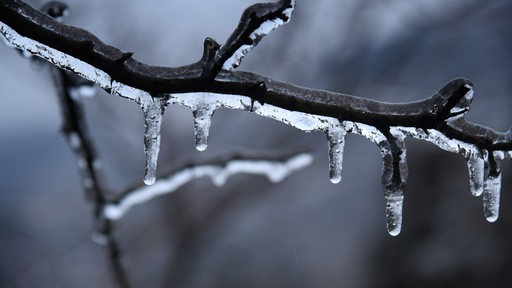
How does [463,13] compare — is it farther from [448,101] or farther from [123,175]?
[448,101]

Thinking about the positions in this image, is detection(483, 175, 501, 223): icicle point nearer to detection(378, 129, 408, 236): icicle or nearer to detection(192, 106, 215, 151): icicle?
detection(378, 129, 408, 236): icicle

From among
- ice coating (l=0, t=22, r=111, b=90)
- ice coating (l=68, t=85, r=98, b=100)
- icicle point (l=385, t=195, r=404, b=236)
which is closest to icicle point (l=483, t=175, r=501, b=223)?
icicle point (l=385, t=195, r=404, b=236)

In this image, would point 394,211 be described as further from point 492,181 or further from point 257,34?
point 257,34

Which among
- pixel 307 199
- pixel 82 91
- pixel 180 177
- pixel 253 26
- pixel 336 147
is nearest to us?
pixel 253 26

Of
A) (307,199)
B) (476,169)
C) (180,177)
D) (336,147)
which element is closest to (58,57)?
(336,147)

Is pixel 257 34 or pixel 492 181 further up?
pixel 257 34

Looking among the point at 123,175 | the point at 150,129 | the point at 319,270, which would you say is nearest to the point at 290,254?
the point at 319,270

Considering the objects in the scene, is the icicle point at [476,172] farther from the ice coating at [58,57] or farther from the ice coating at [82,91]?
the ice coating at [82,91]

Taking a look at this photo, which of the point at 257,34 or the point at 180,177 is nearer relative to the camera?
the point at 257,34

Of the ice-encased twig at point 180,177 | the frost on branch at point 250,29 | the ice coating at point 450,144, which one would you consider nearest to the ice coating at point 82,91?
the ice-encased twig at point 180,177
